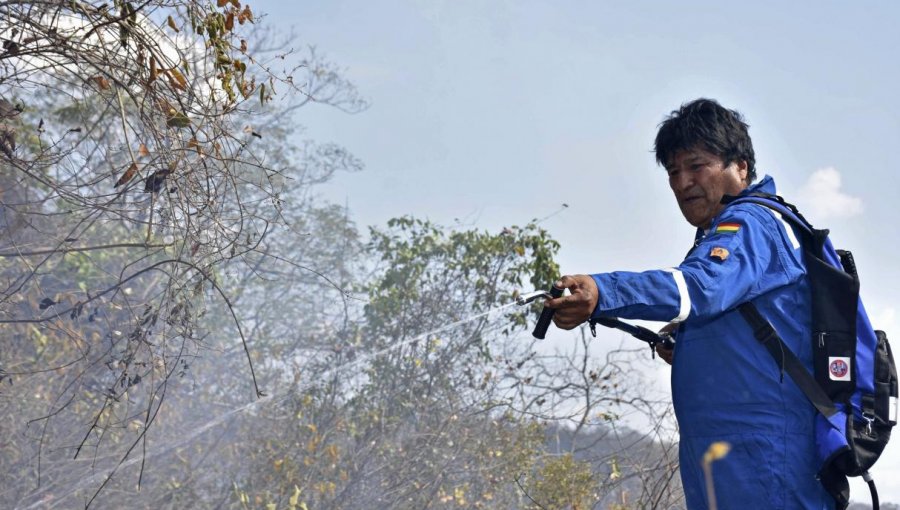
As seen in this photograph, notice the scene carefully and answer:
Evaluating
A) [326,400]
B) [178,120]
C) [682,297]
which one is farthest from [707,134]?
[326,400]

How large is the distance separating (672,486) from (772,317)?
3.12 metres

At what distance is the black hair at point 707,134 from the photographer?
3.18m

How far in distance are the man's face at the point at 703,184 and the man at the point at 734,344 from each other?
32 centimetres

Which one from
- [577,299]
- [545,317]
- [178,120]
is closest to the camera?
[577,299]

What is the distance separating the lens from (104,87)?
314 cm

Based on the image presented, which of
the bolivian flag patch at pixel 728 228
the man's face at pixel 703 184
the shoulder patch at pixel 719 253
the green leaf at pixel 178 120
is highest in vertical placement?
the green leaf at pixel 178 120

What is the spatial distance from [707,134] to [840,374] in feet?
2.93

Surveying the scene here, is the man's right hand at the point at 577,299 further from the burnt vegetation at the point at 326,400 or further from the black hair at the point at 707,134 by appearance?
the burnt vegetation at the point at 326,400

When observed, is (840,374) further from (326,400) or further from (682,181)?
(326,400)

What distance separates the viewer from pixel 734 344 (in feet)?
8.97

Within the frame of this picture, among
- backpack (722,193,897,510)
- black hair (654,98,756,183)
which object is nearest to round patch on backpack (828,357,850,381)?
backpack (722,193,897,510)

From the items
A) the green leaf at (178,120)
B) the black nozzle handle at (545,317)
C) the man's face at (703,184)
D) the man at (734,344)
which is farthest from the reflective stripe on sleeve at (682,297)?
the green leaf at (178,120)

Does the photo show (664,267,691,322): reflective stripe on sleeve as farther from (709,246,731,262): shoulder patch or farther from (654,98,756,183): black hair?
(654,98,756,183): black hair

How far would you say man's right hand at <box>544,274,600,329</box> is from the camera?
2.37 metres
